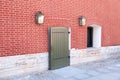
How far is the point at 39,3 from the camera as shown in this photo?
755 cm

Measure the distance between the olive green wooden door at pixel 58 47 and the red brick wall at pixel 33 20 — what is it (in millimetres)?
224

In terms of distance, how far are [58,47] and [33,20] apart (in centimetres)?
163

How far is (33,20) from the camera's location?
737cm

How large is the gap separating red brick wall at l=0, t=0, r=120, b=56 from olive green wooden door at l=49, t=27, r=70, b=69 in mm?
224

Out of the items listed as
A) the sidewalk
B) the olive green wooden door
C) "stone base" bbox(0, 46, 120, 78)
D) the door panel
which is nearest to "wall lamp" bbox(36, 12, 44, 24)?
the olive green wooden door

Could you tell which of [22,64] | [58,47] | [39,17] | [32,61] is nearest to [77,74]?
[58,47]

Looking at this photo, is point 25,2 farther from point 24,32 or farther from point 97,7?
point 97,7

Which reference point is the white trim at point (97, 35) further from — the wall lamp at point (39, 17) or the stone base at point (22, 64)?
the wall lamp at point (39, 17)

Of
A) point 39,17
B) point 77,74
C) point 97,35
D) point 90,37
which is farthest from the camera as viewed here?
point 90,37

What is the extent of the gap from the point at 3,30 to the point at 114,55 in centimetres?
732

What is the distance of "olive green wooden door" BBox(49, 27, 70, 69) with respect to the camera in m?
7.97

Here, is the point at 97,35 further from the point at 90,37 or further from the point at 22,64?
the point at 22,64

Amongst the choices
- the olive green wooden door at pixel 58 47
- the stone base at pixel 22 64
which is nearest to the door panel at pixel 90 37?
the olive green wooden door at pixel 58 47

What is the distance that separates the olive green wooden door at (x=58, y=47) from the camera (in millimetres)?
7969
